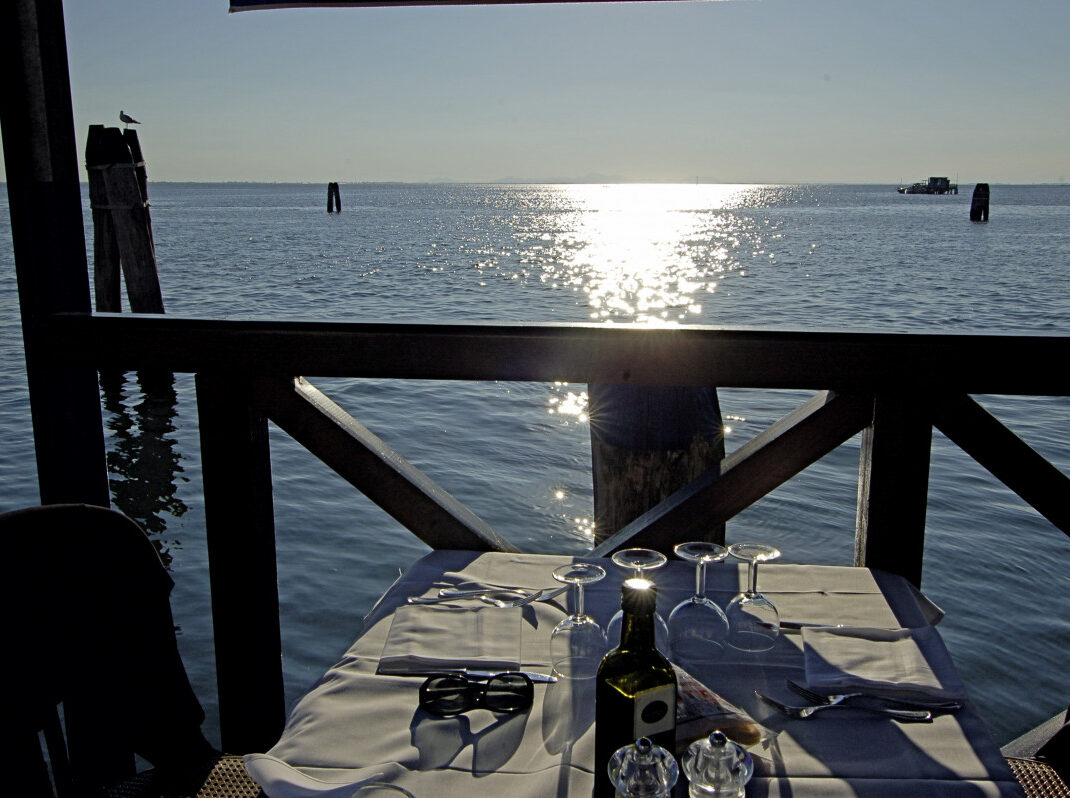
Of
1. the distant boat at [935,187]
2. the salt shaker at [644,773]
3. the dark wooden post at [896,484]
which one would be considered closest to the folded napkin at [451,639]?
the salt shaker at [644,773]

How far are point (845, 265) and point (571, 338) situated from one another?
1207 inches

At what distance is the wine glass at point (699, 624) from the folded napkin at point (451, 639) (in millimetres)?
238

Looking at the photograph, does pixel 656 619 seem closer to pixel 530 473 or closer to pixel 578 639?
pixel 578 639

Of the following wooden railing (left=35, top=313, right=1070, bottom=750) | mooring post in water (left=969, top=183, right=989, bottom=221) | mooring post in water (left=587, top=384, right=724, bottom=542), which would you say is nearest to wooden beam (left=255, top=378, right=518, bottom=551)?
wooden railing (left=35, top=313, right=1070, bottom=750)

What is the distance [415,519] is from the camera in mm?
1999

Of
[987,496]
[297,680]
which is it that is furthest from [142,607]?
[987,496]

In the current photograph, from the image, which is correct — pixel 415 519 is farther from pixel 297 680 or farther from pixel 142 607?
pixel 297 680

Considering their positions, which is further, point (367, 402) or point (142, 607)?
point (367, 402)

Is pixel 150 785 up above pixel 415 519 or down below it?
below

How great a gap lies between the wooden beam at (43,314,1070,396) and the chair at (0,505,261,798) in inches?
23.3

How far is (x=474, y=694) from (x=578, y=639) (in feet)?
0.54

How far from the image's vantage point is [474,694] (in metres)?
1.21

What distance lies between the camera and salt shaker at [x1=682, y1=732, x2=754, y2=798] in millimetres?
873

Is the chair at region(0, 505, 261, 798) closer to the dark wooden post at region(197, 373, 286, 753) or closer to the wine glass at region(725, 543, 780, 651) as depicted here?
the dark wooden post at region(197, 373, 286, 753)
